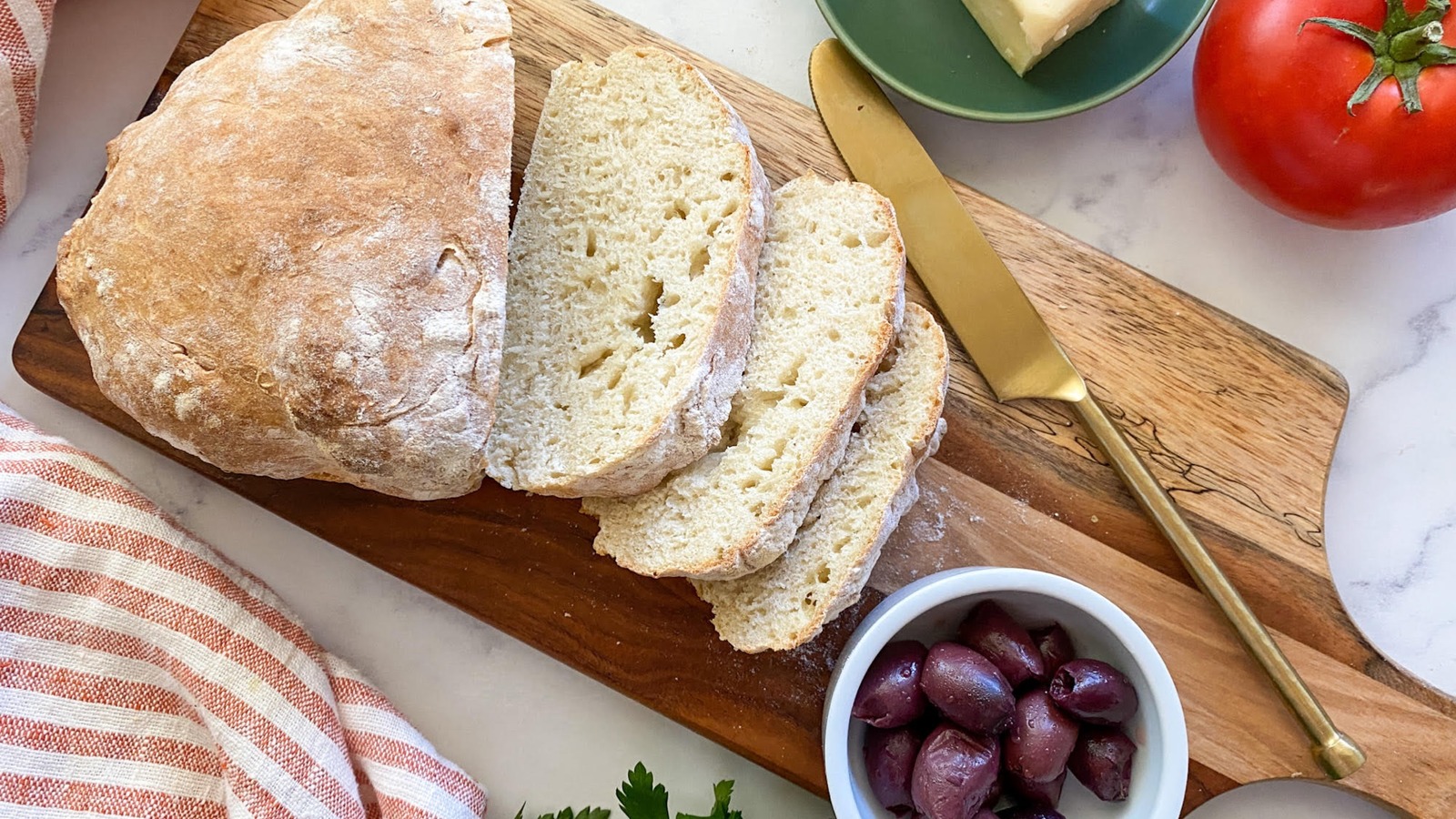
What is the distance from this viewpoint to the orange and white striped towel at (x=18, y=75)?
2.40 m

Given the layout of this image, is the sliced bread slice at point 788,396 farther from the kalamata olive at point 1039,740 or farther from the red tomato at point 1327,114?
the red tomato at point 1327,114

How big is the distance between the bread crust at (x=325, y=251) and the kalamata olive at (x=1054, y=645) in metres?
1.16

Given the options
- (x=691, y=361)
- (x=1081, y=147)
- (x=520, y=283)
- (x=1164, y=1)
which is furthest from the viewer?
(x=1081, y=147)

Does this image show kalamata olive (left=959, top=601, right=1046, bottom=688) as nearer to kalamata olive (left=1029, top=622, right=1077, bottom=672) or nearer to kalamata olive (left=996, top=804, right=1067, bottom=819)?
kalamata olive (left=1029, top=622, right=1077, bottom=672)

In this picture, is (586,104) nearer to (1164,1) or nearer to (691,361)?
(691,361)

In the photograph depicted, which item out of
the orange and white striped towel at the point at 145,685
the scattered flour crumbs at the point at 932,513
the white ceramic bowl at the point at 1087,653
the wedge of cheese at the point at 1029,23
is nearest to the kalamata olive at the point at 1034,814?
the white ceramic bowl at the point at 1087,653

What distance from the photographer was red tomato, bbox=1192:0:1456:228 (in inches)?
82.4

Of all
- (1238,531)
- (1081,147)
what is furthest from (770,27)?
(1238,531)

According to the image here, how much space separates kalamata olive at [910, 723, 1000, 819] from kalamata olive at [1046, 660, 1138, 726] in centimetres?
16

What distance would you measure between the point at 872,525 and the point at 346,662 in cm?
127

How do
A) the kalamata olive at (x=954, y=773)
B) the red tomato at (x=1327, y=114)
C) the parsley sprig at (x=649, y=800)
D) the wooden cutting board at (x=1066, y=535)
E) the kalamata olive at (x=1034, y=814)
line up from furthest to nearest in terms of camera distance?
the wooden cutting board at (x=1066, y=535), the parsley sprig at (x=649, y=800), the red tomato at (x=1327, y=114), the kalamata olive at (x=1034, y=814), the kalamata olive at (x=954, y=773)

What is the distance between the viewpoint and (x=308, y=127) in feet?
6.48

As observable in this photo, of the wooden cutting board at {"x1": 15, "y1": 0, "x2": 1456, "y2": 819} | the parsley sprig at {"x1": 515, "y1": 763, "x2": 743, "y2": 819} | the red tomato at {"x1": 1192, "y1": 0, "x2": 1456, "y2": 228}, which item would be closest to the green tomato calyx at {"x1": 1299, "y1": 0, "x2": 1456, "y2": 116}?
the red tomato at {"x1": 1192, "y1": 0, "x2": 1456, "y2": 228}

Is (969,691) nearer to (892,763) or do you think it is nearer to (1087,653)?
(892,763)
